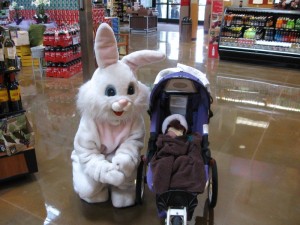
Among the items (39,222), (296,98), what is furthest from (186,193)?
(296,98)

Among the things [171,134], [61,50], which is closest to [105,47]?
[171,134]

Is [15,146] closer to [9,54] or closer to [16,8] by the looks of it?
[9,54]

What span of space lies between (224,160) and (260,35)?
530cm

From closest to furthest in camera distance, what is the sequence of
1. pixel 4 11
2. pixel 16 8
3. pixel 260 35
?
pixel 260 35 → pixel 16 8 → pixel 4 11

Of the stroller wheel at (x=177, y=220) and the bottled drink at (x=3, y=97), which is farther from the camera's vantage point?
the bottled drink at (x=3, y=97)

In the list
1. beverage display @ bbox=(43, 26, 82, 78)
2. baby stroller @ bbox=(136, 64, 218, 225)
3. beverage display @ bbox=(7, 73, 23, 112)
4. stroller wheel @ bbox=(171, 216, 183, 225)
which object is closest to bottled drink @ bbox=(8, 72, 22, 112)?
beverage display @ bbox=(7, 73, 23, 112)

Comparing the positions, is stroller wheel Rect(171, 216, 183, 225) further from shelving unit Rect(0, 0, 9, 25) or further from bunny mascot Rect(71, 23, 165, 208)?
shelving unit Rect(0, 0, 9, 25)

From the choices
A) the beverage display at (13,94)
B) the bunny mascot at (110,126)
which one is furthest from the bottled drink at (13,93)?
the bunny mascot at (110,126)

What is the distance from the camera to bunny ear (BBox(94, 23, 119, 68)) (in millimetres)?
2252

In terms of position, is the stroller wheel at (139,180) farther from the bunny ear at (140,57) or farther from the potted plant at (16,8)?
the potted plant at (16,8)

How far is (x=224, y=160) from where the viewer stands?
10.7ft

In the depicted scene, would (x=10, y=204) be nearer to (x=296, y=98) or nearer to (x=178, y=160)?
(x=178, y=160)

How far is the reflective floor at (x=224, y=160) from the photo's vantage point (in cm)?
245

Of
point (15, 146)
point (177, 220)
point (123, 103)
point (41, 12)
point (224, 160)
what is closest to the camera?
point (177, 220)
